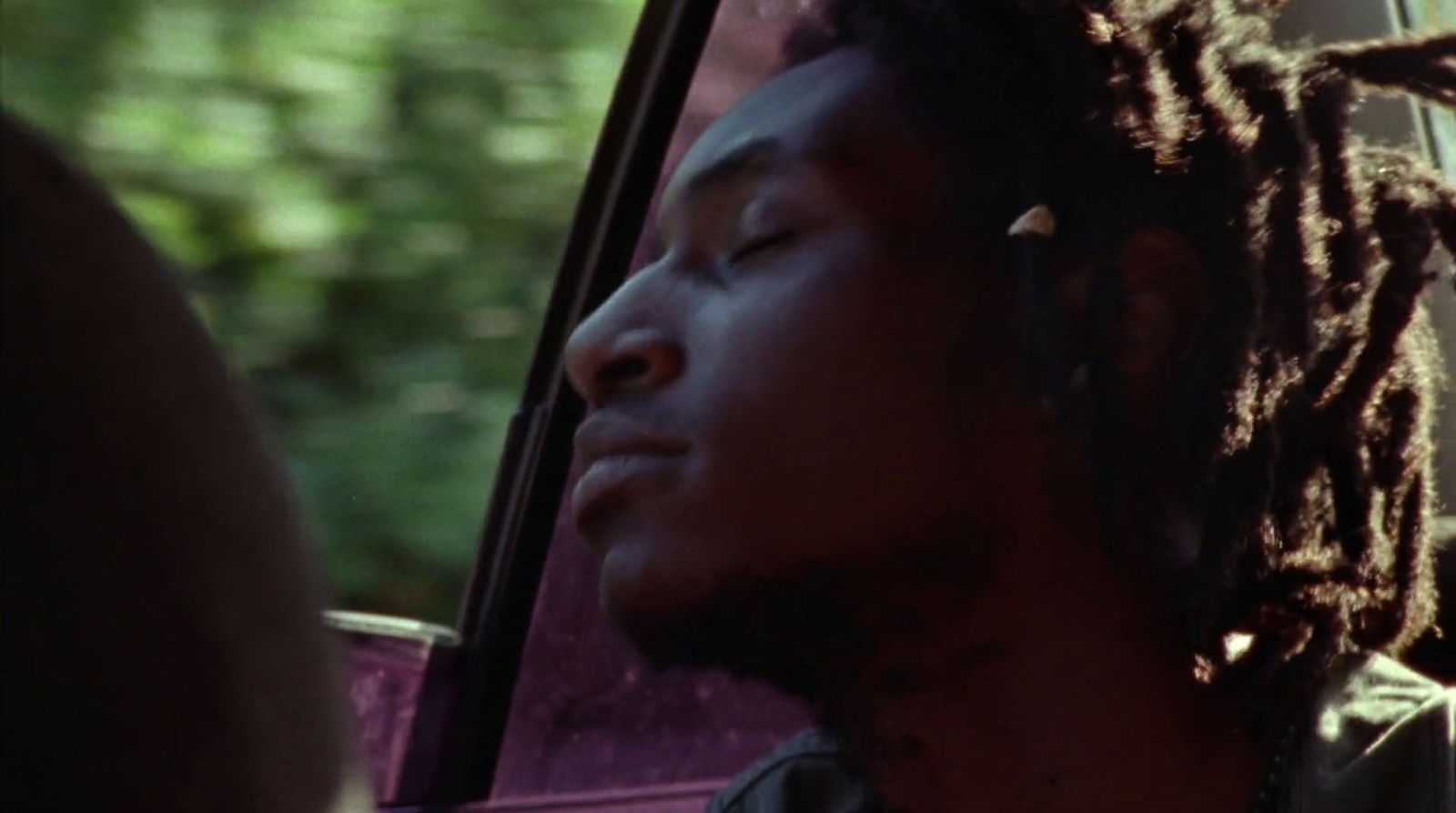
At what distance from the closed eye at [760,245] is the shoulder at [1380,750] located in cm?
62

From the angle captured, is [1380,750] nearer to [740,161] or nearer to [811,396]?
[811,396]

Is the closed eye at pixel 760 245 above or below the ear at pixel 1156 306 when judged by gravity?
above

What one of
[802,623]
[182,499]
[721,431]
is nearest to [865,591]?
[802,623]

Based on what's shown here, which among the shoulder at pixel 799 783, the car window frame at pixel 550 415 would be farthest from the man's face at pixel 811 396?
the car window frame at pixel 550 415

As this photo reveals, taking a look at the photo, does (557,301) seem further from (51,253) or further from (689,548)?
(51,253)

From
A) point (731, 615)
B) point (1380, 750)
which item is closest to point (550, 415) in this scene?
point (731, 615)

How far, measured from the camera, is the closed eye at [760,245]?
173cm

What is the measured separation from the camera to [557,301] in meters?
2.26

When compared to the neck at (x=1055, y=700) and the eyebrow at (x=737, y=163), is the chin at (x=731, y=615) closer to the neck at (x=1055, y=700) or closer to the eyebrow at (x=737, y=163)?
the neck at (x=1055, y=700)

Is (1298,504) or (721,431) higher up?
(721,431)

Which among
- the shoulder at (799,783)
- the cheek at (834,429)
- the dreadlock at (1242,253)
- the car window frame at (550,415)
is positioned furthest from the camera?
the car window frame at (550,415)

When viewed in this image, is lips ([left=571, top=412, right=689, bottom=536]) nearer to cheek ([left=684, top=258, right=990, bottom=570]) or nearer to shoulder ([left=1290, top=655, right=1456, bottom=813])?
cheek ([left=684, top=258, right=990, bottom=570])

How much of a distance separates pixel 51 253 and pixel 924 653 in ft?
3.44

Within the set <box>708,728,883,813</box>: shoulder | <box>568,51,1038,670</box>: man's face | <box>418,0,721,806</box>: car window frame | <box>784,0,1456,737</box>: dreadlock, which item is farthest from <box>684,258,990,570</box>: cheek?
<box>418,0,721,806</box>: car window frame
